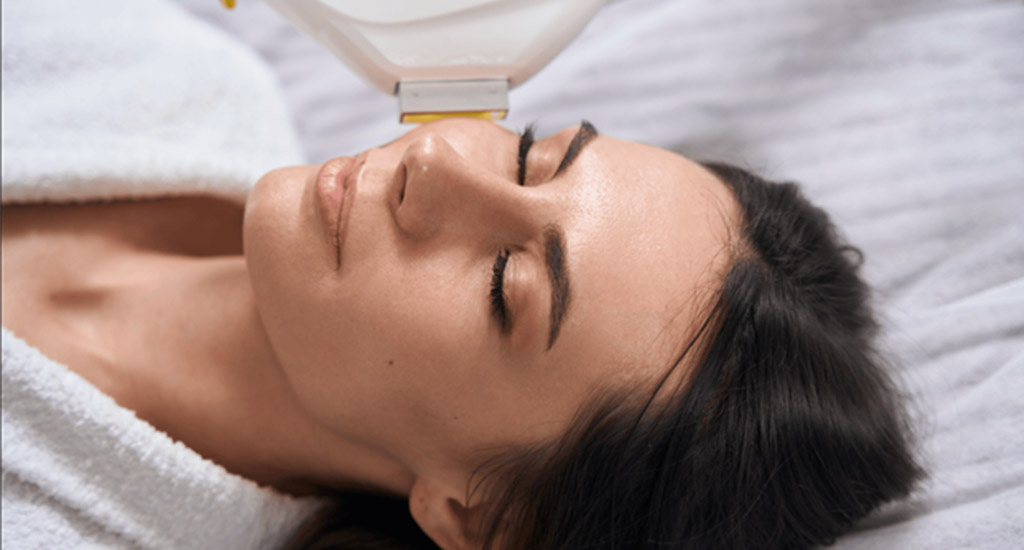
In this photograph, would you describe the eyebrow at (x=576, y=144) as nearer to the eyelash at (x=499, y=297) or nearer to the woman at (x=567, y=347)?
the woman at (x=567, y=347)

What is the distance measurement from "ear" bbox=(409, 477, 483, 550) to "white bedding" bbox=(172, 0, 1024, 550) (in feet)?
1.95

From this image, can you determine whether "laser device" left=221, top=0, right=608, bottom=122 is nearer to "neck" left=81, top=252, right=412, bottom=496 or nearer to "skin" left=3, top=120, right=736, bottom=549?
"skin" left=3, top=120, right=736, bottom=549

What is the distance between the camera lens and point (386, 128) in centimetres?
129

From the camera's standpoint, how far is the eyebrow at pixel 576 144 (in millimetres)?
768

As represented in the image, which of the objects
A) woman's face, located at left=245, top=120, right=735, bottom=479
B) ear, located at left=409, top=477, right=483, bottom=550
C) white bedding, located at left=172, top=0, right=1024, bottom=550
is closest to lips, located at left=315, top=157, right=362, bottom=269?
woman's face, located at left=245, top=120, right=735, bottom=479

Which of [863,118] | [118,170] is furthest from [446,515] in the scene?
[863,118]

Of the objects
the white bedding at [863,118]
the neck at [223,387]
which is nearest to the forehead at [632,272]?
the neck at [223,387]

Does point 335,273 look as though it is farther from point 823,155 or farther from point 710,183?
point 823,155

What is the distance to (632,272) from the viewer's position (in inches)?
28.2

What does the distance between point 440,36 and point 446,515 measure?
53 centimetres

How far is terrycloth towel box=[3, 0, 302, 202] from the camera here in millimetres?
991

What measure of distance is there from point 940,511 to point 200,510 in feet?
2.85

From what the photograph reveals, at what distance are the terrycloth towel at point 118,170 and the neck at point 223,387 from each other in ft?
0.17

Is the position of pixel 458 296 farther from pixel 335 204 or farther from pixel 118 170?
pixel 118 170
